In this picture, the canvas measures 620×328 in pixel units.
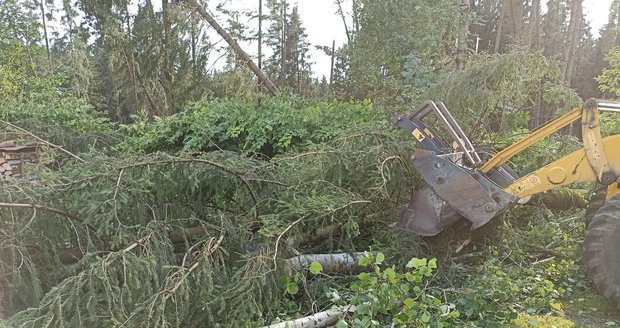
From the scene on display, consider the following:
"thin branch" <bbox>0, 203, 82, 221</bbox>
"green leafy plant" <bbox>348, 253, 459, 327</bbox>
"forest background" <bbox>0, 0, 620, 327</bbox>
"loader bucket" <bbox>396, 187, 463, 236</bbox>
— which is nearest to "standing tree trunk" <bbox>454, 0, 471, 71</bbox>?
"forest background" <bbox>0, 0, 620, 327</bbox>

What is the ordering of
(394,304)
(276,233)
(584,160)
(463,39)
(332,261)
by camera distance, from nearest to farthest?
(394,304) < (276,233) < (584,160) < (332,261) < (463,39)

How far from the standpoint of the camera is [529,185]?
3996 mm

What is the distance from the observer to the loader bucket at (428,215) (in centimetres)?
407

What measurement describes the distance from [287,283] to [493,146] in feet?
11.8

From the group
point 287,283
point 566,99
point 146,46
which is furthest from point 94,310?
point 146,46

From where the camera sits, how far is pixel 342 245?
169 inches

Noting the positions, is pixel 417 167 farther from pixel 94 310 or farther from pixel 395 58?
pixel 395 58

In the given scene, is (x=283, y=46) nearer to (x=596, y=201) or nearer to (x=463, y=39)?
(x=463, y=39)

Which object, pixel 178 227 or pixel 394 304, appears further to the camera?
pixel 178 227

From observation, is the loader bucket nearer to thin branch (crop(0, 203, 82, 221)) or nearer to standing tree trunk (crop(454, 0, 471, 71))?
thin branch (crop(0, 203, 82, 221))

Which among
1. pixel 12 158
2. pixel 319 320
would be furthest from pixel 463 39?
pixel 12 158

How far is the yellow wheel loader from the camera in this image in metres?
3.65

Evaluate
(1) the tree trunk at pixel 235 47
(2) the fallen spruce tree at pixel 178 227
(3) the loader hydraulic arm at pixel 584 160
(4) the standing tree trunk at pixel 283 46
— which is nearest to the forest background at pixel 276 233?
(2) the fallen spruce tree at pixel 178 227

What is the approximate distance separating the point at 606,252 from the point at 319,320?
203 centimetres
